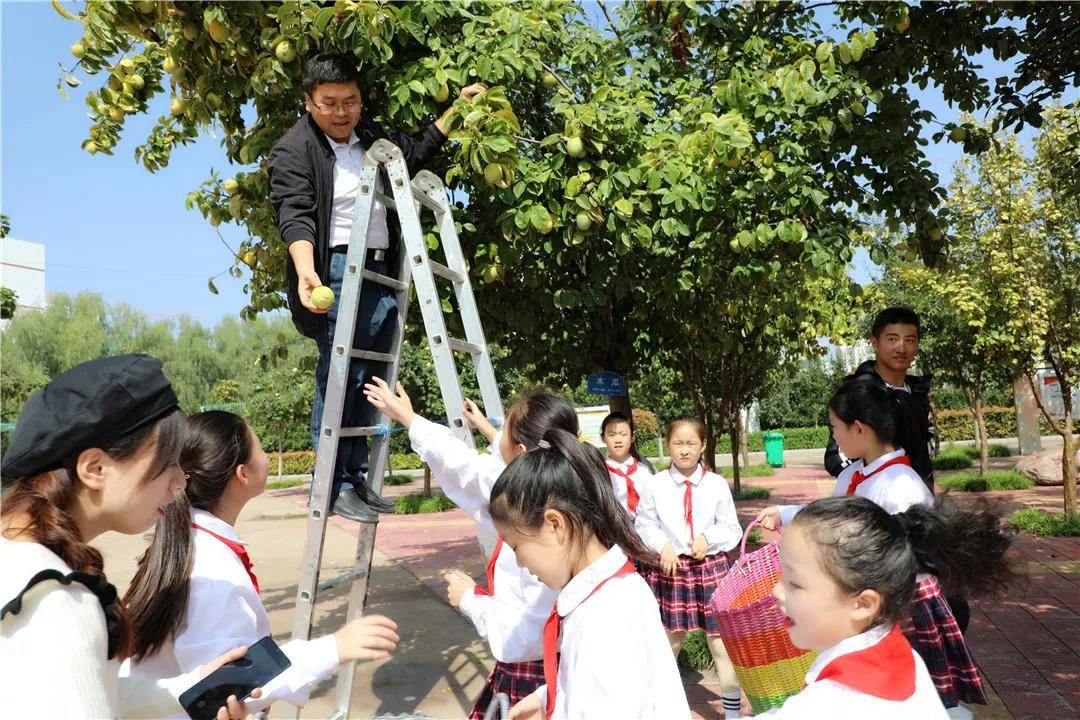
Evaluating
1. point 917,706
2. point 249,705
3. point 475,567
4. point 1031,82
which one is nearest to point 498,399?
point 249,705

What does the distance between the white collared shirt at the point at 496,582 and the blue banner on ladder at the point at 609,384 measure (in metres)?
3.11

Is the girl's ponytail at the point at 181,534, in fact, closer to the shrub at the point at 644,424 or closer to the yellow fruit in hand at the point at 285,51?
the yellow fruit in hand at the point at 285,51

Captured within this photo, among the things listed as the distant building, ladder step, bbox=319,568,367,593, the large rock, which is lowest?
the large rock

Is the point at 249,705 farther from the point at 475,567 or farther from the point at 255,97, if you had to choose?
the point at 475,567

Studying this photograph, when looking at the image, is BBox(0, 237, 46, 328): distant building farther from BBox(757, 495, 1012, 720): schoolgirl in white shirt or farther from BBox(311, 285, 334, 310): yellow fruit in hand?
BBox(757, 495, 1012, 720): schoolgirl in white shirt

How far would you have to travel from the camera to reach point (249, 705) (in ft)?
5.99

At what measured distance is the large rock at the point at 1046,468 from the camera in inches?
537

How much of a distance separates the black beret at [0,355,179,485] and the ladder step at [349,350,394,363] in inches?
58.2

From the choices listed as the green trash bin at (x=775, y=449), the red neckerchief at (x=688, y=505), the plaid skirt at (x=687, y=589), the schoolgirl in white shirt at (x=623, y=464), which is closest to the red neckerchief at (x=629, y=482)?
the schoolgirl in white shirt at (x=623, y=464)

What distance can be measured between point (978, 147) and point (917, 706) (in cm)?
433

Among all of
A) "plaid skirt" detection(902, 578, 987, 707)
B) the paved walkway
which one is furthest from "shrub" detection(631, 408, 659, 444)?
"plaid skirt" detection(902, 578, 987, 707)

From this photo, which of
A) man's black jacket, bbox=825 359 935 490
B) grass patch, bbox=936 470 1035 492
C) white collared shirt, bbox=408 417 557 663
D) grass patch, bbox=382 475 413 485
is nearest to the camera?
white collared shirt, bbox=408 417 557 663

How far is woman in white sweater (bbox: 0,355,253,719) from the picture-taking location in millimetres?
1234

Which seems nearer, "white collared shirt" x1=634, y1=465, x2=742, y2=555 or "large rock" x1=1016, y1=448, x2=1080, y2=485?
"white collared shirt" x1=634, y1=465, x2=742, y2=555
